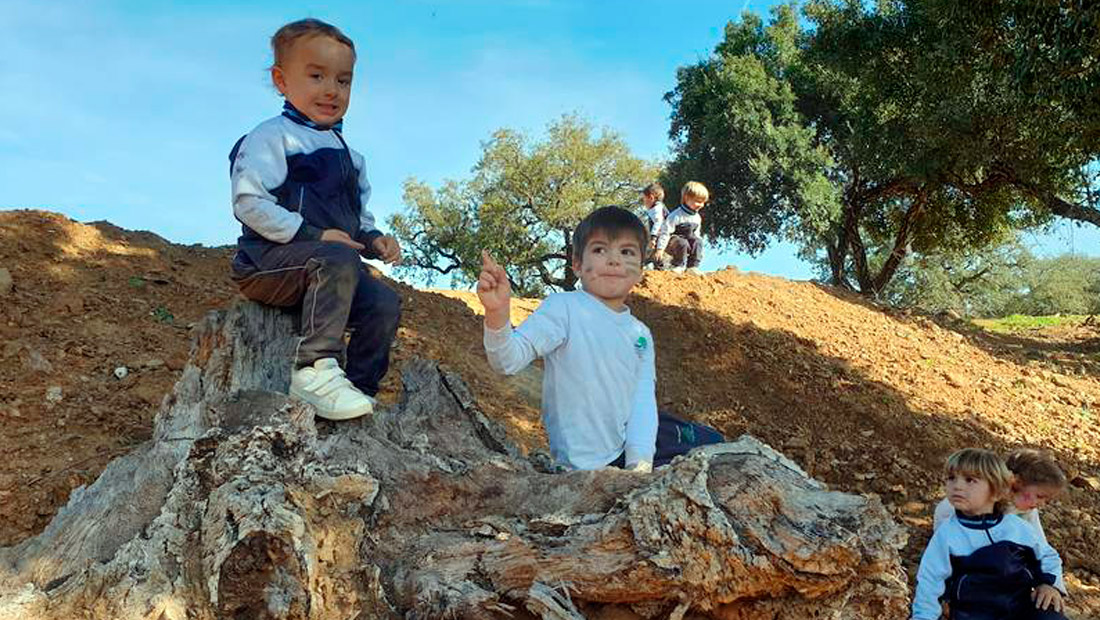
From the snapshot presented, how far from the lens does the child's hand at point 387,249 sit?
357 cm

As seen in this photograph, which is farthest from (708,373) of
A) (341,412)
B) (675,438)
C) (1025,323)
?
(1025,323)

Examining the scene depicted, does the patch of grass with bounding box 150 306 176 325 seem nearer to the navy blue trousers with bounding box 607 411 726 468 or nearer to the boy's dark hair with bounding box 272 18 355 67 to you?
the boy's dark hair with bounding box 272 18 355 67

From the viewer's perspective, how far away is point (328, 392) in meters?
2.97

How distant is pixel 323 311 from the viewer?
3.10m

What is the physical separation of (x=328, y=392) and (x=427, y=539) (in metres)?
0.75

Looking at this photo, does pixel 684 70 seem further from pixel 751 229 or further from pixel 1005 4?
pixel 1005 4

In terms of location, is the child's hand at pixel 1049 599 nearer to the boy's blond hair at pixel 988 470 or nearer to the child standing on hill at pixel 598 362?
the boy's blond hair at pixel 988 470

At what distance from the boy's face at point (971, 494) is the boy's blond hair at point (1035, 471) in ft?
1.32

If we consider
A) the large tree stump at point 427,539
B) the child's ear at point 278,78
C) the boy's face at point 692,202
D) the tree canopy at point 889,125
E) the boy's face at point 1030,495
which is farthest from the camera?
the boy's face at point 692,202

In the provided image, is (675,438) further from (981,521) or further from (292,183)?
(292,183)

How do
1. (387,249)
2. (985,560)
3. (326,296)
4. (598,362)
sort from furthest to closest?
(985,560)
(387,249)
(598,362)
(326,296)

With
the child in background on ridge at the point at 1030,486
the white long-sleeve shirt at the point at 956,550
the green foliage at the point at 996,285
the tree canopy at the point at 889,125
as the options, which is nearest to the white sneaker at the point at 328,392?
the white long-sleeve shirt at the point at 956,550

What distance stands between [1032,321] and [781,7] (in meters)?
8.99

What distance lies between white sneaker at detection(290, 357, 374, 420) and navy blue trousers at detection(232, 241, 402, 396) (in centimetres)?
5
